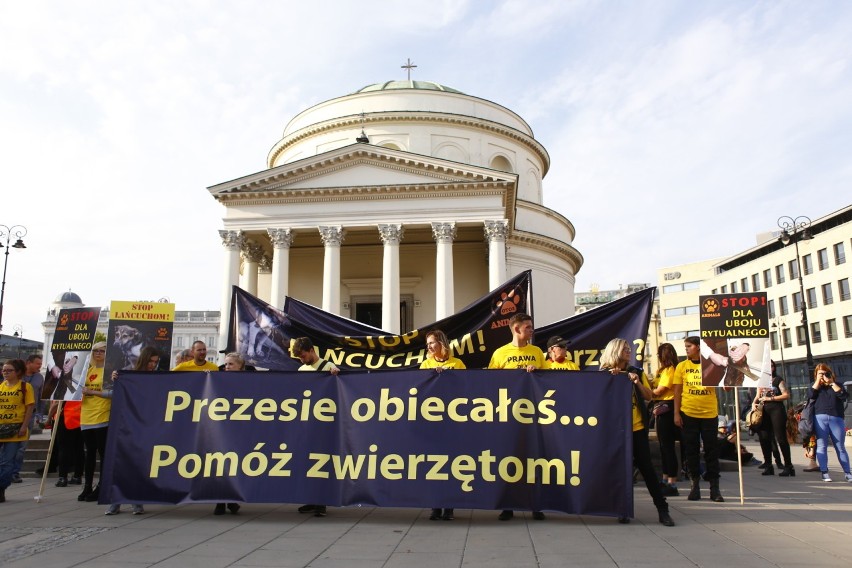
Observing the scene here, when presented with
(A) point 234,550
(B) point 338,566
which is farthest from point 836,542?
(A) point 234,550

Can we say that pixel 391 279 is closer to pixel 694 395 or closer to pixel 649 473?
pixel 694 395

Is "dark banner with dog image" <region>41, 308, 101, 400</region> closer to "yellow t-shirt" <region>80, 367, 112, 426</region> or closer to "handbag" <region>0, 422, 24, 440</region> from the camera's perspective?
"yellow t-shirt" <region>80, 367, 112, 426</region>

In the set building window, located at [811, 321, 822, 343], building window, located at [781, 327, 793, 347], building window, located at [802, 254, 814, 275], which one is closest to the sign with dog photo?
building window, located at [811, 321, 822, 343]

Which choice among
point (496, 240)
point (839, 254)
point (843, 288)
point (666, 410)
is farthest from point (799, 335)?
point (666, 410)

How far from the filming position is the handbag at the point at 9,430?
332 inches

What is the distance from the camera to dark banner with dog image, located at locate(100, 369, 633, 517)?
21.3 feet

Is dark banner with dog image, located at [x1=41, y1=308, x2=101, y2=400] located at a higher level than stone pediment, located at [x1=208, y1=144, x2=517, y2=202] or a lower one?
lower

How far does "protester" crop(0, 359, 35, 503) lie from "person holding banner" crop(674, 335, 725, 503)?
28.1ft

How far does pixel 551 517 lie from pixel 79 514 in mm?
5344

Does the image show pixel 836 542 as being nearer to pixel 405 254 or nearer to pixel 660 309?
pixel 405 254

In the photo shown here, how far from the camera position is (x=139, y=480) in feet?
23.3

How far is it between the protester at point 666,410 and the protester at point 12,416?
8.32 metres

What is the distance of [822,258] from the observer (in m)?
49.0

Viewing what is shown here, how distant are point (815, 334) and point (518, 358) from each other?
5124 cm
